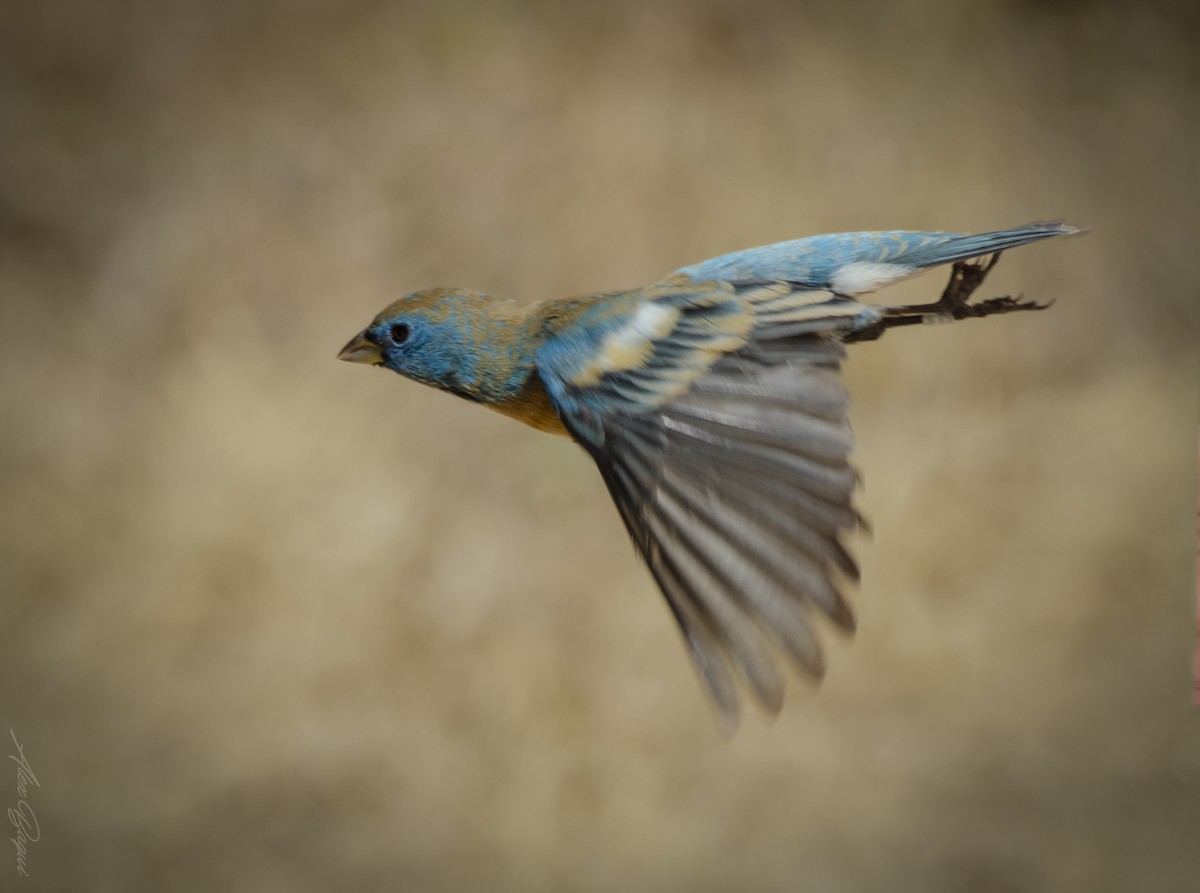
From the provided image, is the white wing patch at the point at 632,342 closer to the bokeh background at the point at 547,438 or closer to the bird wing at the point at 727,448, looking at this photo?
the bird wing at the point at 727,448

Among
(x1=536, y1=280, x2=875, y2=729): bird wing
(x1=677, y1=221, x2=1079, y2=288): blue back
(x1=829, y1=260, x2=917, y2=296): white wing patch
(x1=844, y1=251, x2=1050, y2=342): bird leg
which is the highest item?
(x1=677, y1=221, x2=1079, y2=288): blue back

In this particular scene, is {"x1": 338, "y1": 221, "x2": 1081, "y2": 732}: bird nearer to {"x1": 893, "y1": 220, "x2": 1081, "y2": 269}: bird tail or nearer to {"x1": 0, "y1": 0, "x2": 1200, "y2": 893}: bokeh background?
{"x1": 893, "y1": 220, "x2": 1081, "y2": 269}: bird tail

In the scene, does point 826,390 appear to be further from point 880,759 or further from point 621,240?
point 880,759

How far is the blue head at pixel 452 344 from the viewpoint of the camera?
0.95 meters

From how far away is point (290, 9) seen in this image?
1.94 m

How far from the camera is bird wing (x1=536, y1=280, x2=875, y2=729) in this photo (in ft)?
2.50

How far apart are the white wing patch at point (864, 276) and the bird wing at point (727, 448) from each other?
0.07 meters

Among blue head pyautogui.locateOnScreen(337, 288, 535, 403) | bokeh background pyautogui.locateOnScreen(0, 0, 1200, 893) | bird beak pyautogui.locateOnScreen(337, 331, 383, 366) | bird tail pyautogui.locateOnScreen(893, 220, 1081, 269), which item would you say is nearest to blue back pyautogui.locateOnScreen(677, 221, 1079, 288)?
bird tail pyautogui.locateOnScreen(893, 220, 1081, 269)

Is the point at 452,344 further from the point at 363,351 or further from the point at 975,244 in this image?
the point at 975,244

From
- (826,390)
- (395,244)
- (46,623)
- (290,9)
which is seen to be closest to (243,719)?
(46,623)

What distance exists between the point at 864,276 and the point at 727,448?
25 cm

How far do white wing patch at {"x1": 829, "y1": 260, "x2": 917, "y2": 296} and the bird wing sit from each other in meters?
0.07

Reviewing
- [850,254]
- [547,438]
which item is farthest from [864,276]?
[547,438]

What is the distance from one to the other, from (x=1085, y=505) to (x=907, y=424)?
A: 412mm
